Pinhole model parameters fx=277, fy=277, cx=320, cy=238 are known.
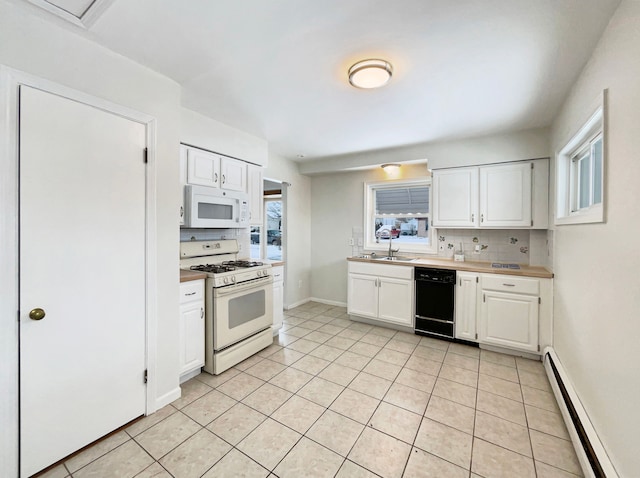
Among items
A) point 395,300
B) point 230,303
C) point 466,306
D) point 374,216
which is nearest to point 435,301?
point 466,306

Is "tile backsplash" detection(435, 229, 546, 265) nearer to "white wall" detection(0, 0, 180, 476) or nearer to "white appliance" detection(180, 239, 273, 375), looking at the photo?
"white appliance" detection(180, 239, 273, 375)

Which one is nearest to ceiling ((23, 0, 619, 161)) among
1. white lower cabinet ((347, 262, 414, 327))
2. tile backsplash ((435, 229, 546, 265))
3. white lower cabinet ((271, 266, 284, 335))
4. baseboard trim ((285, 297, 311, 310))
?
tile backsplash ((435, 229, 546, 265))

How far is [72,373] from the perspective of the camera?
65.2 inches

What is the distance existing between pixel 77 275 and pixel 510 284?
12.2ft

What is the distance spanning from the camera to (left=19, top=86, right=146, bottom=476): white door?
1.50m

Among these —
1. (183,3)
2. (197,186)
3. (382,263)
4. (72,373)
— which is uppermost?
(183,3)

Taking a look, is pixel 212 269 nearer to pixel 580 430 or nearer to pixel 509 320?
pixel 580 430

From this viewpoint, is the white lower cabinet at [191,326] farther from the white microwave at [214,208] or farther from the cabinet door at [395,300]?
the cabinet door at [395,300]

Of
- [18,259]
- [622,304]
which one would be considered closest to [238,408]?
[18,259]

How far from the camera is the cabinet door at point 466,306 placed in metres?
3.16

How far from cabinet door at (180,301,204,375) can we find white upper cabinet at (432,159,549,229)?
3029 mm

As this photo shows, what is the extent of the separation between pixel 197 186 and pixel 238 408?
2.02 metres

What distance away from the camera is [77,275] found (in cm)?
167

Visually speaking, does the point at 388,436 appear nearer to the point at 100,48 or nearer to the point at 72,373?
the point at 72,373
